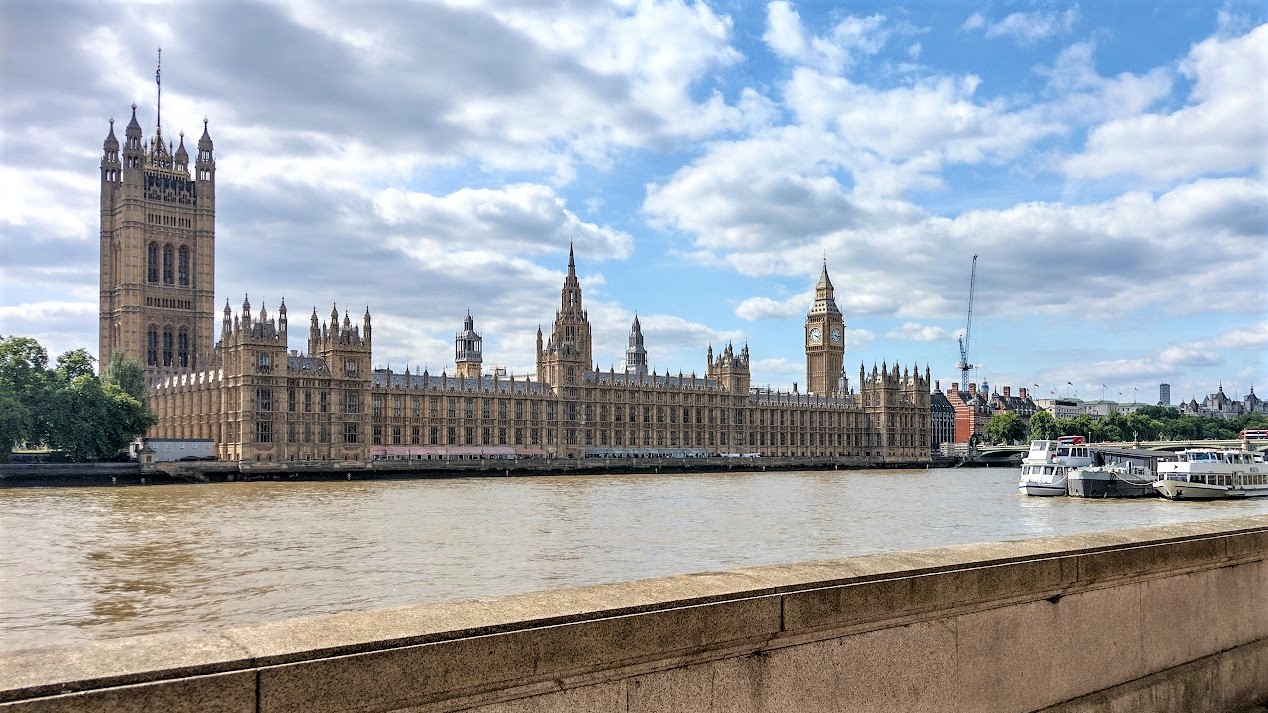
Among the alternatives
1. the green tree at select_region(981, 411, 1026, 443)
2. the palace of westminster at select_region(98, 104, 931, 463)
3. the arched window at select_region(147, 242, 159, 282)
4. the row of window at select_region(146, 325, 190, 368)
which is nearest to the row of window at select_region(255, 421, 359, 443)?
the palace of westminster at select_region(98, 104, 931, 463)

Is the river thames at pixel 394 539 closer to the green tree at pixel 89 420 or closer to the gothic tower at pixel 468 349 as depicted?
the green tree at pixel 89 420

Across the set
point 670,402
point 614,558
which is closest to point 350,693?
point 614,558

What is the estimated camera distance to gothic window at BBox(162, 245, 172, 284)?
118688mm

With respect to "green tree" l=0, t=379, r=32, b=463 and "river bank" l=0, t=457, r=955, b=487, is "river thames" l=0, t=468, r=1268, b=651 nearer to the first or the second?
"river bank" l=0, t=457, r=955, b=487

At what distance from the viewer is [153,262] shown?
118 meters

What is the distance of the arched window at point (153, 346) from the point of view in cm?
11650

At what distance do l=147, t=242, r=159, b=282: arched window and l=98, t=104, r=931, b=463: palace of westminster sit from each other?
11 centimetres

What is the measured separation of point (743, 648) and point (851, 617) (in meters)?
0.69

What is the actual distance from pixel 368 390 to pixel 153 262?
1542 inches

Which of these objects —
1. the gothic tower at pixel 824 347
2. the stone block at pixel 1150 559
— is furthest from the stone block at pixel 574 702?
the gothic tower at pixel 824 347

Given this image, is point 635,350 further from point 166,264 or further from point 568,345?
point 166,264

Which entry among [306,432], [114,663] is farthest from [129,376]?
[114,663]

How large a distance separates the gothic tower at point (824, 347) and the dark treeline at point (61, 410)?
108 m

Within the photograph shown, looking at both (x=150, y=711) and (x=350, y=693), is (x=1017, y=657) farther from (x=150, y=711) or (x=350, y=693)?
(x=150, y=711)
